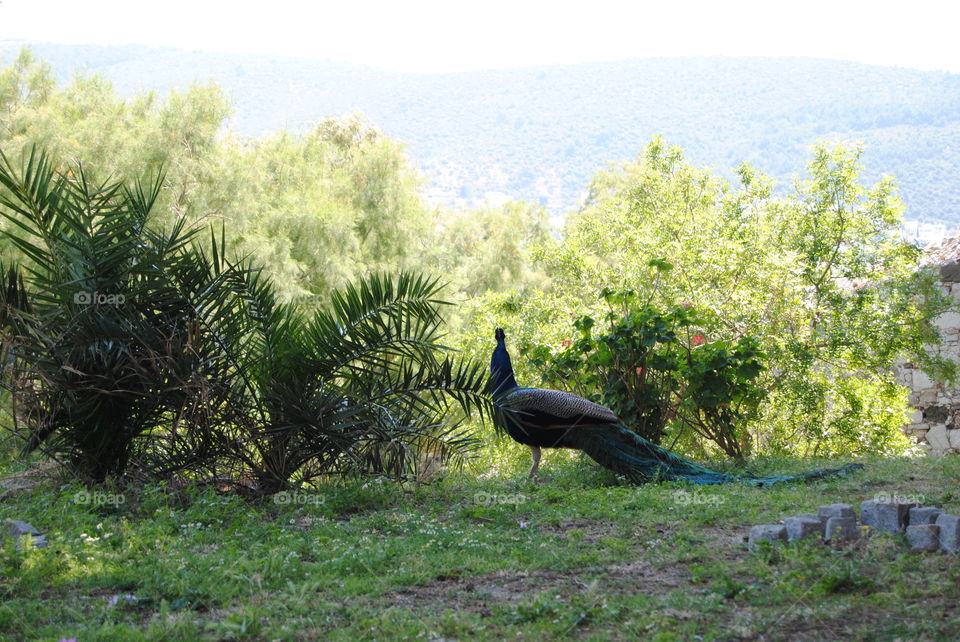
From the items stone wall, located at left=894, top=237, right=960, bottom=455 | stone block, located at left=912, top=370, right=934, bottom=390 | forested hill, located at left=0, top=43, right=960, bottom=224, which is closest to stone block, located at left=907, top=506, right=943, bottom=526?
stone wall, located at left=894, top=237, right=960, bottom=455

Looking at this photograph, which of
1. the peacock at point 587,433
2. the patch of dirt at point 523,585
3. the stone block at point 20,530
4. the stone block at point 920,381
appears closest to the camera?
the patch of dirt at point 523,585

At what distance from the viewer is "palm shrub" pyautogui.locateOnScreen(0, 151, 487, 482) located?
18.0 feet

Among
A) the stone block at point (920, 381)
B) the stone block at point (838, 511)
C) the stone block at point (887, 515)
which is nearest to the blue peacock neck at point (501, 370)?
the stone block at point (838, 511)

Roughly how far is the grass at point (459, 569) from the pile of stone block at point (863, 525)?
0.09m

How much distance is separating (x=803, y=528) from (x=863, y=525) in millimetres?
374

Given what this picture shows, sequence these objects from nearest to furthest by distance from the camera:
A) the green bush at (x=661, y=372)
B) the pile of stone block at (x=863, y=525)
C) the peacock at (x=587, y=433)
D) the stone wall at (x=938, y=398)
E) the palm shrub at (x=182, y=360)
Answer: the pile of stone block at (x=863, y=525)
the palm shrub at (x=182, y=360)
the peacock at (x=587, y=433)
the green bush at (x=661, y=372)
the stone wall at (x=938, y=398)

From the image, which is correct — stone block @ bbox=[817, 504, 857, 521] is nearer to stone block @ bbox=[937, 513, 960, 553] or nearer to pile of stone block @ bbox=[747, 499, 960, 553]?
pile of stone block @ bbox=[747, 499, 960, 553]

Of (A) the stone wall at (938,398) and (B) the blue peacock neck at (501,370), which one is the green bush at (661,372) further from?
(A) the stone wall at (938,398)

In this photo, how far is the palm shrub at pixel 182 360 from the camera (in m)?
5.50

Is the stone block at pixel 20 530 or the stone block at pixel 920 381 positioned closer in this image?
the stone block at pixel 20 530

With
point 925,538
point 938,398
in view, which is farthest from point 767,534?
point 938,398

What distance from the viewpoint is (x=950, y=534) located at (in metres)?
3.67

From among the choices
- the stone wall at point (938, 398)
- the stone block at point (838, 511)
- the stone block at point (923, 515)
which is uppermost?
the stone block at point (923, 515)

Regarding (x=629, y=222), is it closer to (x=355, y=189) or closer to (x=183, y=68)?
(x=355, y=189)
